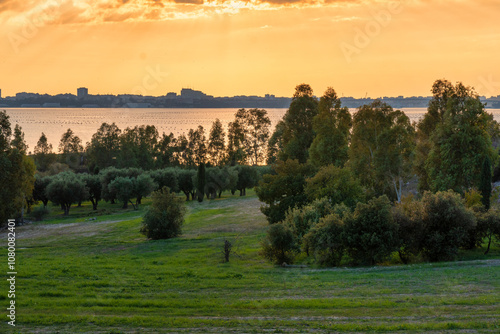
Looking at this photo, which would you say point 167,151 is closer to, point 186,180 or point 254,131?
point 254,131

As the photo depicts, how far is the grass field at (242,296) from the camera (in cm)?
1515

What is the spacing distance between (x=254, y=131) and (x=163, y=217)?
67.0 m

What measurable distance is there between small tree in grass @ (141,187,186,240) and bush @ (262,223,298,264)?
46.8 ft

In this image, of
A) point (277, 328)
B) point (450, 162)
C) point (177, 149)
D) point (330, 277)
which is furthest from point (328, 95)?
point (177, 149)

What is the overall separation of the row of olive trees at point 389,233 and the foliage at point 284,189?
1263 cm

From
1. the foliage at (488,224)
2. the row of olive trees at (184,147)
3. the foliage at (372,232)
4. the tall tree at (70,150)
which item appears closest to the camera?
the foliage at (372,232)

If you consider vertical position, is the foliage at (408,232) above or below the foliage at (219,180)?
above

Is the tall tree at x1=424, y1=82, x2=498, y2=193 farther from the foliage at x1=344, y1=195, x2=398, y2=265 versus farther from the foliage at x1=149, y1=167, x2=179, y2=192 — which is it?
the foliage at x1=149, y1=167, x2=179, y2=192

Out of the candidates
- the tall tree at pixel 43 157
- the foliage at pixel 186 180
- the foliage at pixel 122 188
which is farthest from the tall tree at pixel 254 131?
the tall tree at pixel 43 157

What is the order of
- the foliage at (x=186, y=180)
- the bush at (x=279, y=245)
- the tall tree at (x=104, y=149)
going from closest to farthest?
the bush at (x=279, y=245), the foliage at (x=186, y=180), the tall tree at (x=104, y=149)

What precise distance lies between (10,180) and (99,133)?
5650 centimetres

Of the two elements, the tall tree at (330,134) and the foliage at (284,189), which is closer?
the foliage at (284,189)

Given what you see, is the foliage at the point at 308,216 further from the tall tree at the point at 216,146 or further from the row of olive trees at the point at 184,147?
the tall tree at the point at 216,146

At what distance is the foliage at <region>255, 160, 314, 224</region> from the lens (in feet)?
141
